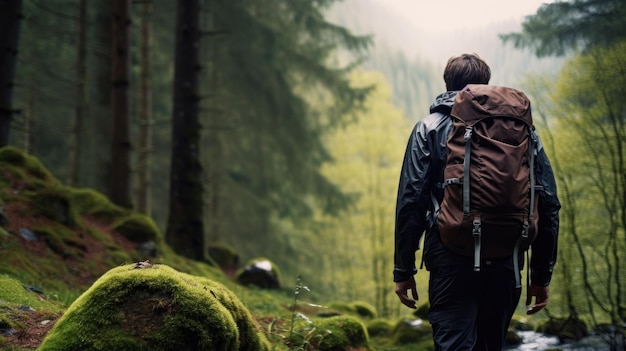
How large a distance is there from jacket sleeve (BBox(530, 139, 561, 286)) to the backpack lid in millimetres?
322

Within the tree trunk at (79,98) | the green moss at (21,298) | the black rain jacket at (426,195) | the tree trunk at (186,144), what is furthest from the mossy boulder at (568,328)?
the tree trunk at (79,98)

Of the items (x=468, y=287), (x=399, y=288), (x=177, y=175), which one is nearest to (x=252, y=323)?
(x=399, y=288)

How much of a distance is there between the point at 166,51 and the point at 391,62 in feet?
179

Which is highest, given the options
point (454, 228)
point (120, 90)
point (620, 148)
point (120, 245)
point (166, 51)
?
point (166, 51)

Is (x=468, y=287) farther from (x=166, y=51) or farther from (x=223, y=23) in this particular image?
(x=166, y=51)

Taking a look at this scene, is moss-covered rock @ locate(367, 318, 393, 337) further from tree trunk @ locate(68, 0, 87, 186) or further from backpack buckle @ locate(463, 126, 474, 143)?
tree trunk @ locate(68, 0, 87, 186)

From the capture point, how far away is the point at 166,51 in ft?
57.3

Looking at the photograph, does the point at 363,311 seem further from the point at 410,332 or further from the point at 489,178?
the point at 489,178

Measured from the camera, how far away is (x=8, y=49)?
24.7ft

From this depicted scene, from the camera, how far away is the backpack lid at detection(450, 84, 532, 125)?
278cm

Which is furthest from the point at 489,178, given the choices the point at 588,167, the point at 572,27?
the point at 572,27

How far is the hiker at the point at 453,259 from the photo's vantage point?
2.78 metres

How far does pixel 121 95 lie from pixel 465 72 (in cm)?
824

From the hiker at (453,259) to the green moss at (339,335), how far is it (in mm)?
1940
